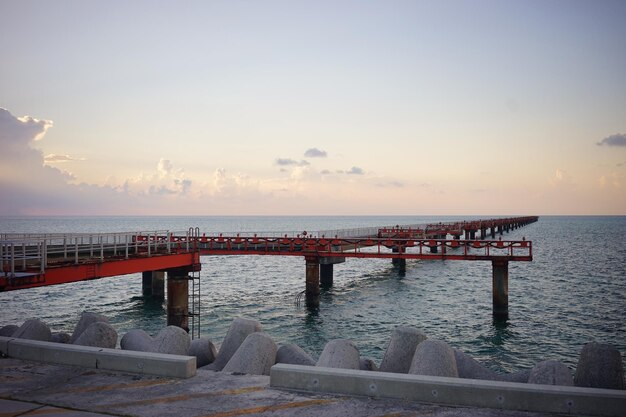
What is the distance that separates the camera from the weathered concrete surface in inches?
289

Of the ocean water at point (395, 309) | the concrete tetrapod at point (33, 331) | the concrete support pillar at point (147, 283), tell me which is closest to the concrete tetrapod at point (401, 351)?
the concrete tetrapod at point (33, 331)

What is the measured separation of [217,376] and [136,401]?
1.67m

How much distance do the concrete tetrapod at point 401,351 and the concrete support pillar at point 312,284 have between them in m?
23.0

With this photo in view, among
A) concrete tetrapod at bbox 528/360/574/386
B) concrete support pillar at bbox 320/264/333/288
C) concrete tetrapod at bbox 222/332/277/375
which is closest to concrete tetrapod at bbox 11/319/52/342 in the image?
concrete tetrapod at bbox 222/332/277/375

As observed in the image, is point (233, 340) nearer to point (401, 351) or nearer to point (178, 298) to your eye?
point (401, 351)

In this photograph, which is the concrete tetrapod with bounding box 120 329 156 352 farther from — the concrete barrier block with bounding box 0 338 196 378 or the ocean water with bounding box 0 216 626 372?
the ocean water with bounding box 0 216 626 372

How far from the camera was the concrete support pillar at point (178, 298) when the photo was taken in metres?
26.6

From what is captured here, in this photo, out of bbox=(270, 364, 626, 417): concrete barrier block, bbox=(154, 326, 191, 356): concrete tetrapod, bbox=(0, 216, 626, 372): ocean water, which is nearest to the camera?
bbox=(270, 364, 626, 417): concrete barrier block

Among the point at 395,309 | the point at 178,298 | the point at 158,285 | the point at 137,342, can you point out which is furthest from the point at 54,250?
the point at 395,309

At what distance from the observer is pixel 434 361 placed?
924 cm

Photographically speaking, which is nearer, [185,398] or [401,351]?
[185,398]

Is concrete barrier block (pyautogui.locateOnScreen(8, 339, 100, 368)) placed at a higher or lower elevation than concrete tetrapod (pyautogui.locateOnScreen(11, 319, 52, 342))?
higher

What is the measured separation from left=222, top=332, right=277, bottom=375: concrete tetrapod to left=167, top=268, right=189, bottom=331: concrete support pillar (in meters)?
16.7

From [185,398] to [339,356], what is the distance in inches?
129
